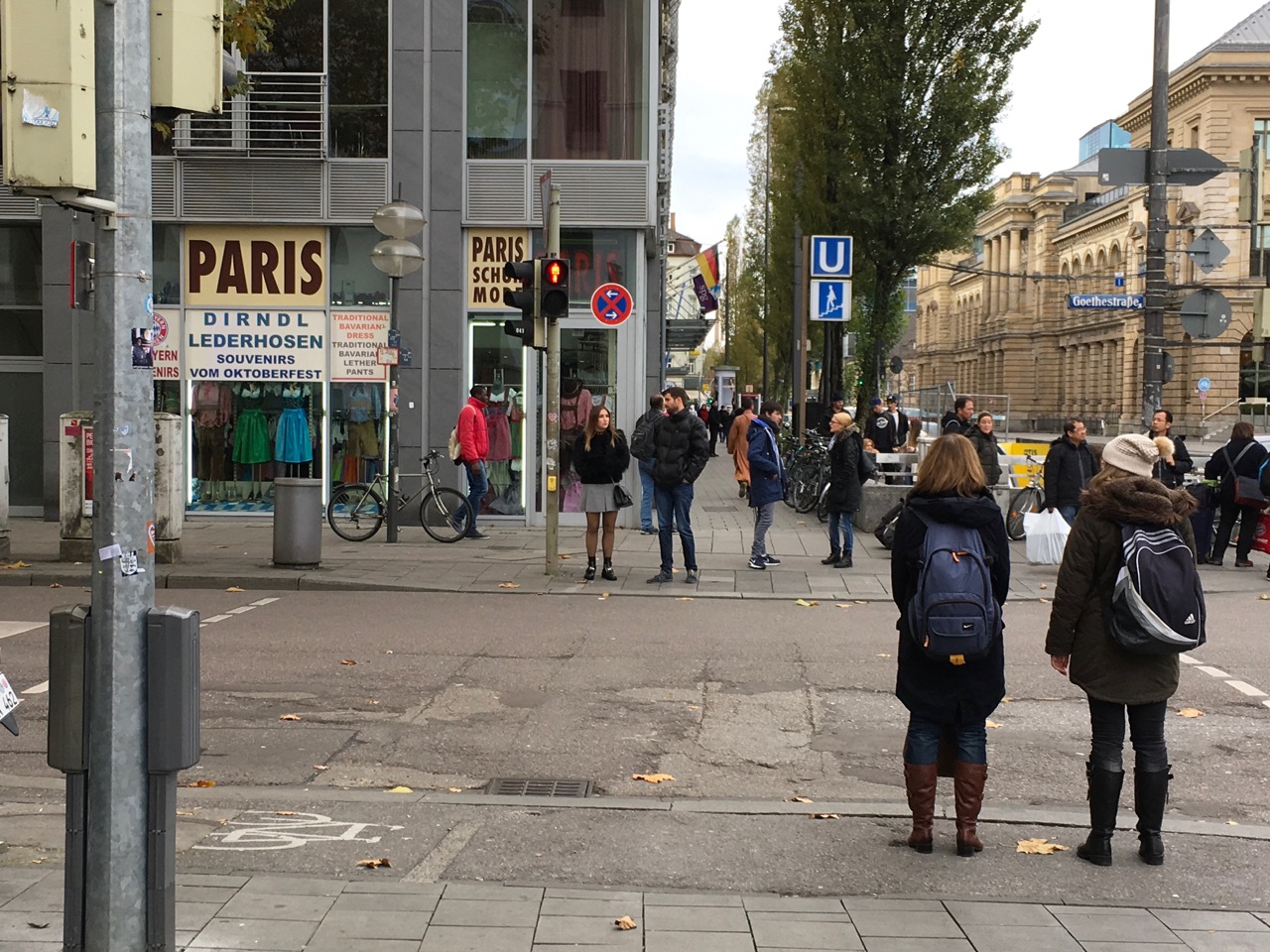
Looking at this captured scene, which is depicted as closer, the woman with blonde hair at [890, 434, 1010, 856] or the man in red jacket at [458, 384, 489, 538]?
the woman with blonde hair at [890, 434, 1010, 856]

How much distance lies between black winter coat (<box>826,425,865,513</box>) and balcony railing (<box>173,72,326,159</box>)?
7.98m

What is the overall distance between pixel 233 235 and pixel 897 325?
29.7 metres

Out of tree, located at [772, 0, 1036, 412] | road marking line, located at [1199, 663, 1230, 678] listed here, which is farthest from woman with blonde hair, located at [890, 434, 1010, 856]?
tree, located at [772, 0, 1036, 412]

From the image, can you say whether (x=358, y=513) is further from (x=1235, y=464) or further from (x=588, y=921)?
(x=588, y=921)

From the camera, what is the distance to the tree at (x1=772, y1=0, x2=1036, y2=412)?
95.9 ft

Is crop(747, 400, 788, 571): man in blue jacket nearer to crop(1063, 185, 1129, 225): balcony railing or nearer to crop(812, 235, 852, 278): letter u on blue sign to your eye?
crop(812, 235, 852, 278): letter u on blue sign

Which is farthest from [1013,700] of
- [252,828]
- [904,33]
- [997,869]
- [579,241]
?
[904,33]

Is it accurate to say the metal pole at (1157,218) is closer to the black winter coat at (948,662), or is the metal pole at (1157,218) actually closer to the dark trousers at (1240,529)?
the dark trousers at (1240,529)

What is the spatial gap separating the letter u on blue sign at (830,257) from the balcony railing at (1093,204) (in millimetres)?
70536

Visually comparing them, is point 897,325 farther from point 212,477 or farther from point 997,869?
point 997,869

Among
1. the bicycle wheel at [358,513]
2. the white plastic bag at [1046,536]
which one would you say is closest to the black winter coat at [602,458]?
the bicycle wheel at [358,513]

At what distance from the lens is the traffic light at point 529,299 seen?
13570 mm

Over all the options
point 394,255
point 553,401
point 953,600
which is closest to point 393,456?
point 394,255

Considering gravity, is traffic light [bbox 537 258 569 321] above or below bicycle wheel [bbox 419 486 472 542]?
above
